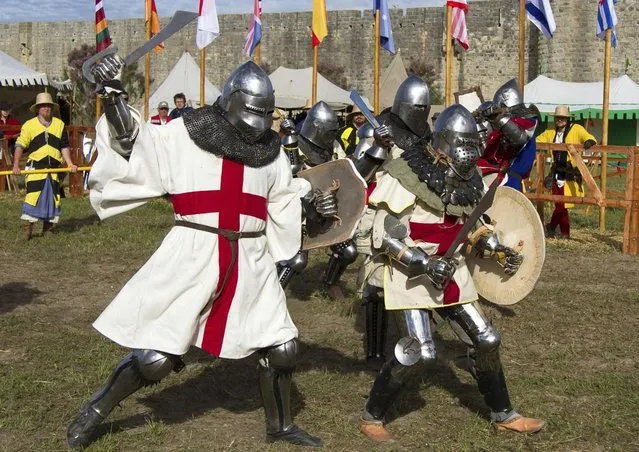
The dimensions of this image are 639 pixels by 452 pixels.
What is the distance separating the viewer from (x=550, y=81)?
2236 centimetres

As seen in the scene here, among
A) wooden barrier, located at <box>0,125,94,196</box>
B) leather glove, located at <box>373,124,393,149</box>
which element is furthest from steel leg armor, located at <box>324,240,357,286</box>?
wooden barrier, located at <box>0,125,94,196</box>

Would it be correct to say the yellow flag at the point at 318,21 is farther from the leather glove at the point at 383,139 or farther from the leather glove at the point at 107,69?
the leather glove at the point at 107,69

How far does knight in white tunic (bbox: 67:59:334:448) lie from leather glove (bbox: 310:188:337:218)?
0.94 feet

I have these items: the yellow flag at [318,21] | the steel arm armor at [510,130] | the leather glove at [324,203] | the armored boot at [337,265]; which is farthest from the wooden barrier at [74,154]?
the leather glove at [324,203]

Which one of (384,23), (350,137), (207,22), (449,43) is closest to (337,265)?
(350,137)

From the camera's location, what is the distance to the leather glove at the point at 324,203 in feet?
13.3

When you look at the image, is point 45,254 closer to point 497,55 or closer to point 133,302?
point 133,302

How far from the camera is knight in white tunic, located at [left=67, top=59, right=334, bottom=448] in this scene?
12.1ft

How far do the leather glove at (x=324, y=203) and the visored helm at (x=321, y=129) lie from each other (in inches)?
109

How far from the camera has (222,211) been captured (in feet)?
12.4

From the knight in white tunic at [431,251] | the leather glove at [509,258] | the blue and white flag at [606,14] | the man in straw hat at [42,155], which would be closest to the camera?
the knight in white tunic at [431,251]

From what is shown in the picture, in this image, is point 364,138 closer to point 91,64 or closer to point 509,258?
point 509,258

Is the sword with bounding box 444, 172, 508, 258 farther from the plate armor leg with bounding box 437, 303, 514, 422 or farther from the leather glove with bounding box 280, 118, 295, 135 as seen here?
the leather glove with bounding box 280, 118, 295, 135

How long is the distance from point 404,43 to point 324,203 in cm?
2909
